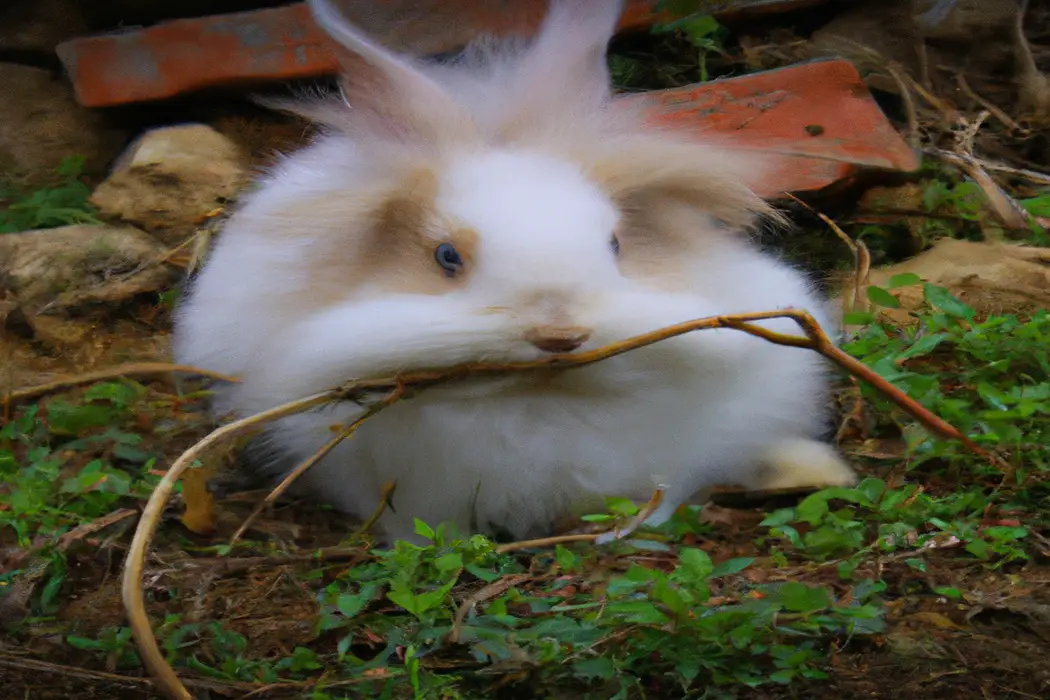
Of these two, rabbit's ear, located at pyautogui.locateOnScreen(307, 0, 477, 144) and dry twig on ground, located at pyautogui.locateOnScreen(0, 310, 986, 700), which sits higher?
rabbit's ear, located at pyautogui.locateOnScreen(307, 0, 477, 144)

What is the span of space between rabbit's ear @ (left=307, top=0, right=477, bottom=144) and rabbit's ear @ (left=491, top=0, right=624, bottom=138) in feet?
0.37

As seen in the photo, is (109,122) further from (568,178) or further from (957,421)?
(957,421)

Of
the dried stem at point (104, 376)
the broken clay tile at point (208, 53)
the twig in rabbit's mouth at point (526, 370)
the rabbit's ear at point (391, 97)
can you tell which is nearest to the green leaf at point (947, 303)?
the twig in rabbit's mouth at point (526, 370)

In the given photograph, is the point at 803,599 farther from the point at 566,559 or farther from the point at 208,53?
the point at 208,53

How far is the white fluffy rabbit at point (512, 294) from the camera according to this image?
1721 millimetres

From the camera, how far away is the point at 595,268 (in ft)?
5.65

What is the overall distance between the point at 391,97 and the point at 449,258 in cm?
33

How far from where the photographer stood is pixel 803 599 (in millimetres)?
1413

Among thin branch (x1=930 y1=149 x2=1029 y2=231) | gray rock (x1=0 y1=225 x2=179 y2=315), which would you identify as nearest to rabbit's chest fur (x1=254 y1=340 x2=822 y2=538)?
thin branch (x1=930 y1=149 x2=1029 y2=231)

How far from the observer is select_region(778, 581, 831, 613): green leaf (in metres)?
1.41

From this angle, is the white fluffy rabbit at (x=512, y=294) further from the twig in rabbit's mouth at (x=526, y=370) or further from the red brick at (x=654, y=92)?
the red brick at (x=654, y=92)

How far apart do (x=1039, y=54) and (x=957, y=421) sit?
1739mm

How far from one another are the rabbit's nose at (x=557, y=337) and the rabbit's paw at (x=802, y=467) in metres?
0.68

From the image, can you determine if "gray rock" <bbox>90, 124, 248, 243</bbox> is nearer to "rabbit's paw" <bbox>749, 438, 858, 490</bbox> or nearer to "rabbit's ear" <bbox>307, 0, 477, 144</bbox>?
"rabbit's ear" <bbox>307, 0, 477, 144</bbox>
